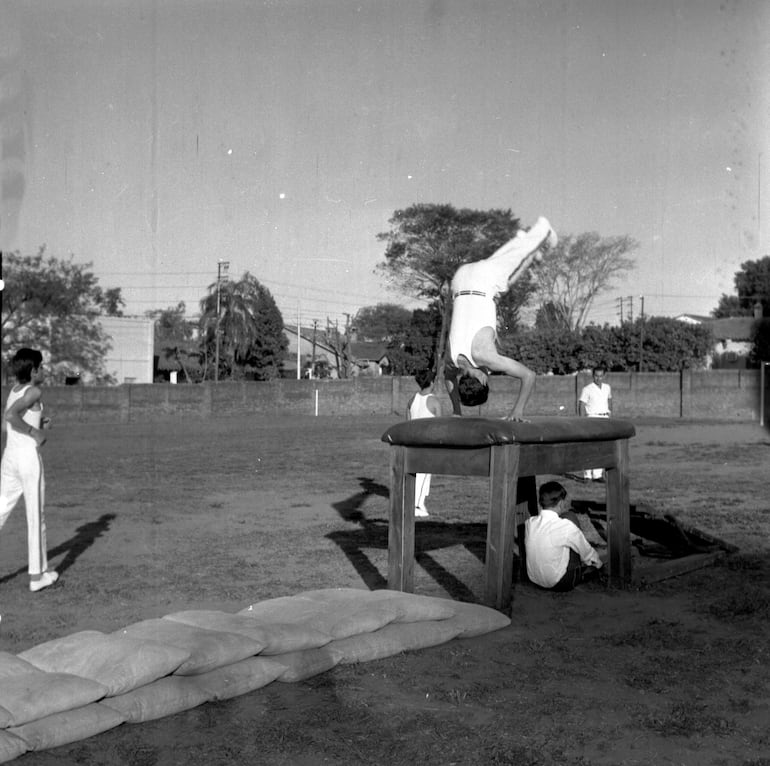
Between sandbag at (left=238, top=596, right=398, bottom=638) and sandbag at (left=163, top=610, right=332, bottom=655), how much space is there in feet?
0.30

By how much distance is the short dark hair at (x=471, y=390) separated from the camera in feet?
20.0

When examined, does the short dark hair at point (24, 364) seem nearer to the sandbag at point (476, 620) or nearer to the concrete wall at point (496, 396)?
the sandbag at point (476, 620)

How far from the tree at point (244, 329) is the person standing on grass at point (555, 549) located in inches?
2065

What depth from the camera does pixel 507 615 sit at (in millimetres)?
6086

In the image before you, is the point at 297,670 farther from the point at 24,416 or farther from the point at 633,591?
the point at 24,416

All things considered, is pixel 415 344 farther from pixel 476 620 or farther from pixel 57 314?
pixel 476 620

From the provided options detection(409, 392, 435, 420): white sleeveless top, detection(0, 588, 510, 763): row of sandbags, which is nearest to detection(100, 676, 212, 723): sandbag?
detection(0, 588, 510, 763): row of sandbags

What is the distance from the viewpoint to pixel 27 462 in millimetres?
7223

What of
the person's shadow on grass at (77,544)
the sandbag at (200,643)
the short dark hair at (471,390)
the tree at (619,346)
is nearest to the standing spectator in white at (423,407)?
the person's shadow on grass at (77,544)

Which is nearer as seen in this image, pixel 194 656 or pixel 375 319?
pixel 194 656

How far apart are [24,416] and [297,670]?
368 cm

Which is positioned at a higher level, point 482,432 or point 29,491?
point 482,432

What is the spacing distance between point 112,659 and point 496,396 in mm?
43292

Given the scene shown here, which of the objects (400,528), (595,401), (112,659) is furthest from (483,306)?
(595,401)
